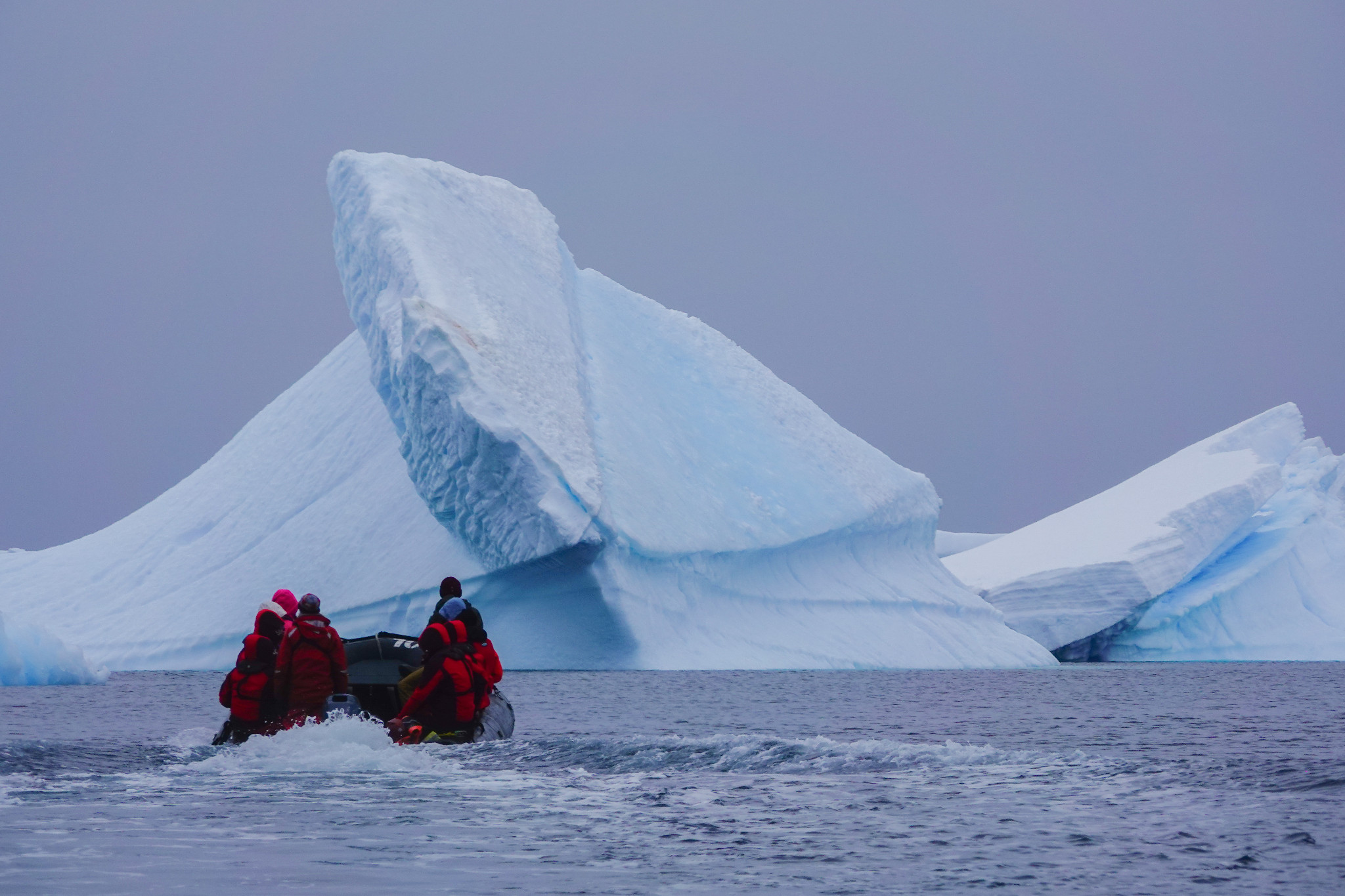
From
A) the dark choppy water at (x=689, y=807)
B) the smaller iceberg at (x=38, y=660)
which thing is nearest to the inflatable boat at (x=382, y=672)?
the dark choppy water at (x=689, y=807)

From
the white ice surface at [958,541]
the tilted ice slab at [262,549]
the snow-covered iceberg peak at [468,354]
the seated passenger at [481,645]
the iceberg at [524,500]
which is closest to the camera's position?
the seated passenger at [481,645]

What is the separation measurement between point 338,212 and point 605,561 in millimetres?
6778

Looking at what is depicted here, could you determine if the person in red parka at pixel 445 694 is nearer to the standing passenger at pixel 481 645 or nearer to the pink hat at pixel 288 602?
the standing passenger at pixel 481 645

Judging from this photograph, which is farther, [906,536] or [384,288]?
[906,536]

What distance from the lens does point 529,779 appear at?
7.32 meters

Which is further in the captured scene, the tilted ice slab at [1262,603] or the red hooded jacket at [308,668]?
the tilted ice slab at [1262,603]

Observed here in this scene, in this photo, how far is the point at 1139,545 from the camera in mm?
23531

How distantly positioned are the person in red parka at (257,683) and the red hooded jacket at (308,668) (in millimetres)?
110

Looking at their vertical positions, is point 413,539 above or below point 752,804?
above

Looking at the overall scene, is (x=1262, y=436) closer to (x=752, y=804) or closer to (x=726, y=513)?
(x=726, y=513)

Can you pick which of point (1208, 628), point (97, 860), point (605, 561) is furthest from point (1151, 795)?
point (1208, 628)

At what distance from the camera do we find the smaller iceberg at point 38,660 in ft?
54.6

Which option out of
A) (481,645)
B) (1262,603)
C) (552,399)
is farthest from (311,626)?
(1262,603)

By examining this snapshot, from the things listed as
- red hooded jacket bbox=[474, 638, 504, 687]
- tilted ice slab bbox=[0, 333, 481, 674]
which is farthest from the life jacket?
tilted ice slab bbox=[0, 333, 481, 674]
